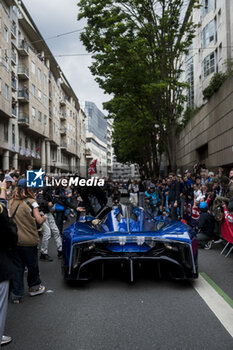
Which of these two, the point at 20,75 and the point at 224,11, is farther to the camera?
the point at 20,75

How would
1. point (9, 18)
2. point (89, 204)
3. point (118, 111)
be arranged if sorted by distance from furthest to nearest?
point (9, 18) → point (118, 111) → point (89, 204)

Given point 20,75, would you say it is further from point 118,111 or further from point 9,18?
point 118,111

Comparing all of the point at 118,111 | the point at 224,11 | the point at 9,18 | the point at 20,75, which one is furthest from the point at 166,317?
the point at 20,75

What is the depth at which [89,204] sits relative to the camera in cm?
1020

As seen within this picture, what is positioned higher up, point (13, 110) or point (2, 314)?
point (13, 110)

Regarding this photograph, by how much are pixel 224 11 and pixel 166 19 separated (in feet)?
36.9

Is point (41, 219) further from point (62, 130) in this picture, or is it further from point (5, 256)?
point (62, 130)

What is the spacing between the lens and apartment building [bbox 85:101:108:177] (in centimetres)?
10088

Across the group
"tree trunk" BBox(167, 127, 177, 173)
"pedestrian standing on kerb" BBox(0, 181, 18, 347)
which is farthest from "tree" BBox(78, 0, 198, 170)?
"pedestrian standing on kerb" BBox(0, 181, 18, 347)

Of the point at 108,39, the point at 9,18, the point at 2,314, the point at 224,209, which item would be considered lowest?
the point at 2,314

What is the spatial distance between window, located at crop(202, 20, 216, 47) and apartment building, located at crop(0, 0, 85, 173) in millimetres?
16797

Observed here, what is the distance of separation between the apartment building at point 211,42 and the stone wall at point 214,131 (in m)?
2.86

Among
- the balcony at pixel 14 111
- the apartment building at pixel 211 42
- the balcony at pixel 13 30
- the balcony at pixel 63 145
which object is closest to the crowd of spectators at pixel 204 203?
the apartment building at pixel 211 42

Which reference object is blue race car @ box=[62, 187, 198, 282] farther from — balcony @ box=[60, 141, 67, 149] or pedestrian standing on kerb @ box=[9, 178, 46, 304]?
balcony @ box=[60, 141, 67, 149]
